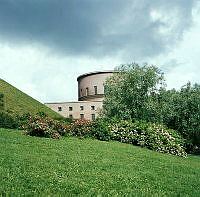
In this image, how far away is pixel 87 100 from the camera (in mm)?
74000

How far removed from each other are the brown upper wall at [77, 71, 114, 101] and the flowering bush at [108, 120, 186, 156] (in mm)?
50194

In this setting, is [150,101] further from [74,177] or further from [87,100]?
[87,100]

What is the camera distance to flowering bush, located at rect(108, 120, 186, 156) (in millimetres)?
18875

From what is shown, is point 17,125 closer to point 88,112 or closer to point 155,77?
point 155,77

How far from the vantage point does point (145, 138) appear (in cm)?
1922

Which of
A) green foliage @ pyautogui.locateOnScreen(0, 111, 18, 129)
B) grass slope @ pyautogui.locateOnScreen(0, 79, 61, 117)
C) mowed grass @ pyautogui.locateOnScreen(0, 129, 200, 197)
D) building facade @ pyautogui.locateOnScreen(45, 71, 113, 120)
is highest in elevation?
building facade @ pyautogui.locateOnScreen(45, 71, 113, 120)

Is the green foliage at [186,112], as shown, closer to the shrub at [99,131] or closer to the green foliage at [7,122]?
the shrub at [99,131]

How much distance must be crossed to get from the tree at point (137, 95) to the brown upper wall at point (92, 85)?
135 feet

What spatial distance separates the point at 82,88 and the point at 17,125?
57.4 metres

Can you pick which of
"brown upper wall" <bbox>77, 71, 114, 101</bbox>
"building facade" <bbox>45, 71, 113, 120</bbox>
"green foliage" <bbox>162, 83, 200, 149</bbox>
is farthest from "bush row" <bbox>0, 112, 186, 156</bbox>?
"brown upper wall" <bbox>77, 71, 114, 101</bbox>

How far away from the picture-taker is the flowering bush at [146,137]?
743 inches

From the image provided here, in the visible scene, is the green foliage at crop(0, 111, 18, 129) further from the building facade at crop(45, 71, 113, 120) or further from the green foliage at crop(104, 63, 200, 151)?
the building facade at crop(45, 71, 113, 120)

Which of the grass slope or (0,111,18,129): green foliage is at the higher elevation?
the grass slope

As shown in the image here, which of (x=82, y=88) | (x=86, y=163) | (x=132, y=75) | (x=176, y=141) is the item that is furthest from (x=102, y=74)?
(x=86, y=163)
